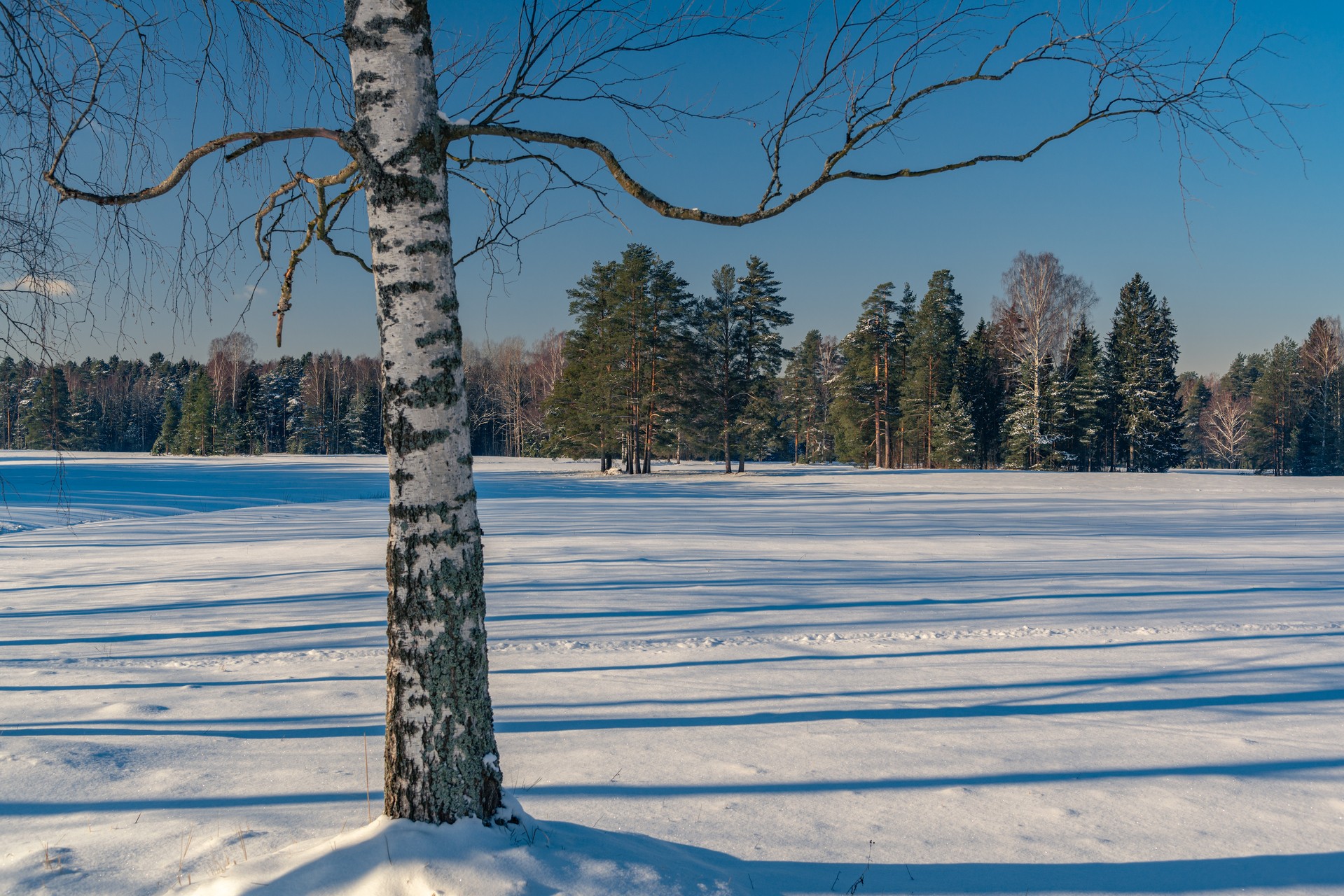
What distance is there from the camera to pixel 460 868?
2.07m

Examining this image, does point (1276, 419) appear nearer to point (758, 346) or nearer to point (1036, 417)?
point (1036, 417)

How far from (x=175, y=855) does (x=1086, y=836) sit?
3427mm

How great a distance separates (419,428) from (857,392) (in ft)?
147

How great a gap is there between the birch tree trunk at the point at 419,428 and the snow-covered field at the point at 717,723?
0.24 m

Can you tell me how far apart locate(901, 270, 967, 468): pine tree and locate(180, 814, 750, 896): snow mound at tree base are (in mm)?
45952

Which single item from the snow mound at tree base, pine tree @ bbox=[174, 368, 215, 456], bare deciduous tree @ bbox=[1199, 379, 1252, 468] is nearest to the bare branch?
the snow mound at tree base

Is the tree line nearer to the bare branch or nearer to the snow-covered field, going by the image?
the snow-covered field

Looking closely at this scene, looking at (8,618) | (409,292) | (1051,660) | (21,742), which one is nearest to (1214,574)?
(1051,660)

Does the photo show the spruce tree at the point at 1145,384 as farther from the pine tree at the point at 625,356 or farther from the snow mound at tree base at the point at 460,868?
the snow mound at tree base at the point at 460,868

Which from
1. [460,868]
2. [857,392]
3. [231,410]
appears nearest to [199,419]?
[231,410]

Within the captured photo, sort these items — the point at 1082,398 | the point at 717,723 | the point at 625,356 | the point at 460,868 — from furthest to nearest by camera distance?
1. the point at 1082,398
2. the point at 625,356
3. the point at 717,723
4. the point at 460,868

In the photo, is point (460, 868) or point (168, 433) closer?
point (460, 868)

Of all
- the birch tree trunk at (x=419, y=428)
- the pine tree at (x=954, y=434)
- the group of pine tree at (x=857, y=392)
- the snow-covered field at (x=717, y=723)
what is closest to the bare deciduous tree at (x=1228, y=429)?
the group of pine tree at (x=857, y=392)

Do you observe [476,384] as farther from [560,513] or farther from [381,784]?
[381,784]
